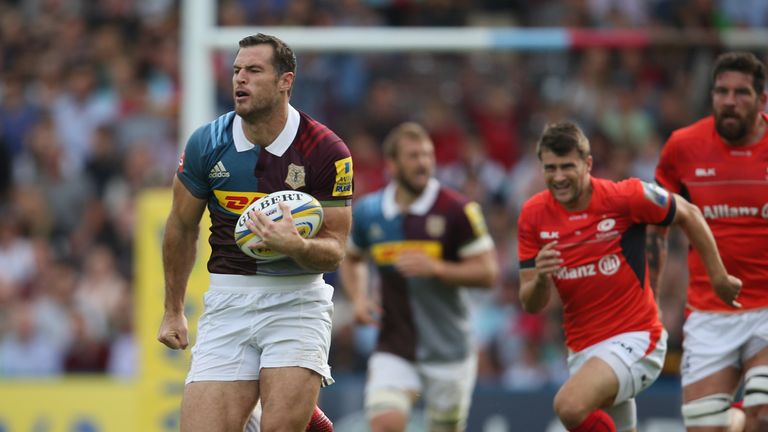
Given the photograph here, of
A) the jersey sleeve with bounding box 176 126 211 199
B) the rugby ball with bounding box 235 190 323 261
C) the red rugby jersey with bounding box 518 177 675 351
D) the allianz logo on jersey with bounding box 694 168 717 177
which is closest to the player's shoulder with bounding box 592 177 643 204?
the red rugby jersey with bounding box 518 177 675 351

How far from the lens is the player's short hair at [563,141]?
7.39 metres

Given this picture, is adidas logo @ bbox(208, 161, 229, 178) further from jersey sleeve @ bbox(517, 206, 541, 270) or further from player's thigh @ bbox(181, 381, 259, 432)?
jersey sleeve @ bbox(517, 206, 541, 270)

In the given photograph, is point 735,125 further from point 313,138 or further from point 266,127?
point 266,127

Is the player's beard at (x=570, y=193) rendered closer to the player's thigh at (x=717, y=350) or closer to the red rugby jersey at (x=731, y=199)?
the red rugby jersey at (x=731, y=199)

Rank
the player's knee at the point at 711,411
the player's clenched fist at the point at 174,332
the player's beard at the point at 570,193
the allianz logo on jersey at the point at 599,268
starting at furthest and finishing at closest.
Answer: the player's knee at the point at 711,411, the allianz logo on jersey at the point at 599,268, the player's beard at the point at 570,193, the player's clenched fist at the point at 174,332

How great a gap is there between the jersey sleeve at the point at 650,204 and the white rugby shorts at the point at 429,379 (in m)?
2.87

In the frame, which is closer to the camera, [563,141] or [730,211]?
[563,141]

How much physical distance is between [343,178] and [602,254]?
65.9 inches

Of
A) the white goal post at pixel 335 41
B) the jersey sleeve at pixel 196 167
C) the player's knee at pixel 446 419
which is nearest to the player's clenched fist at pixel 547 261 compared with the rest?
the jersey sleeve at pixel 196 167

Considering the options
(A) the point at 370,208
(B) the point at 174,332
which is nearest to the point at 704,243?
(B) the point at 174,332

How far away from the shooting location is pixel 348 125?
1527 cm

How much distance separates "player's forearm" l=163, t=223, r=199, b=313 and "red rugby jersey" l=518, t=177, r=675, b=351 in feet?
6.50

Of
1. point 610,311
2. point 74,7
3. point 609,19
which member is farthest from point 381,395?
point 74,7

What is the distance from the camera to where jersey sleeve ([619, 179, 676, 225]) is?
7438mm
